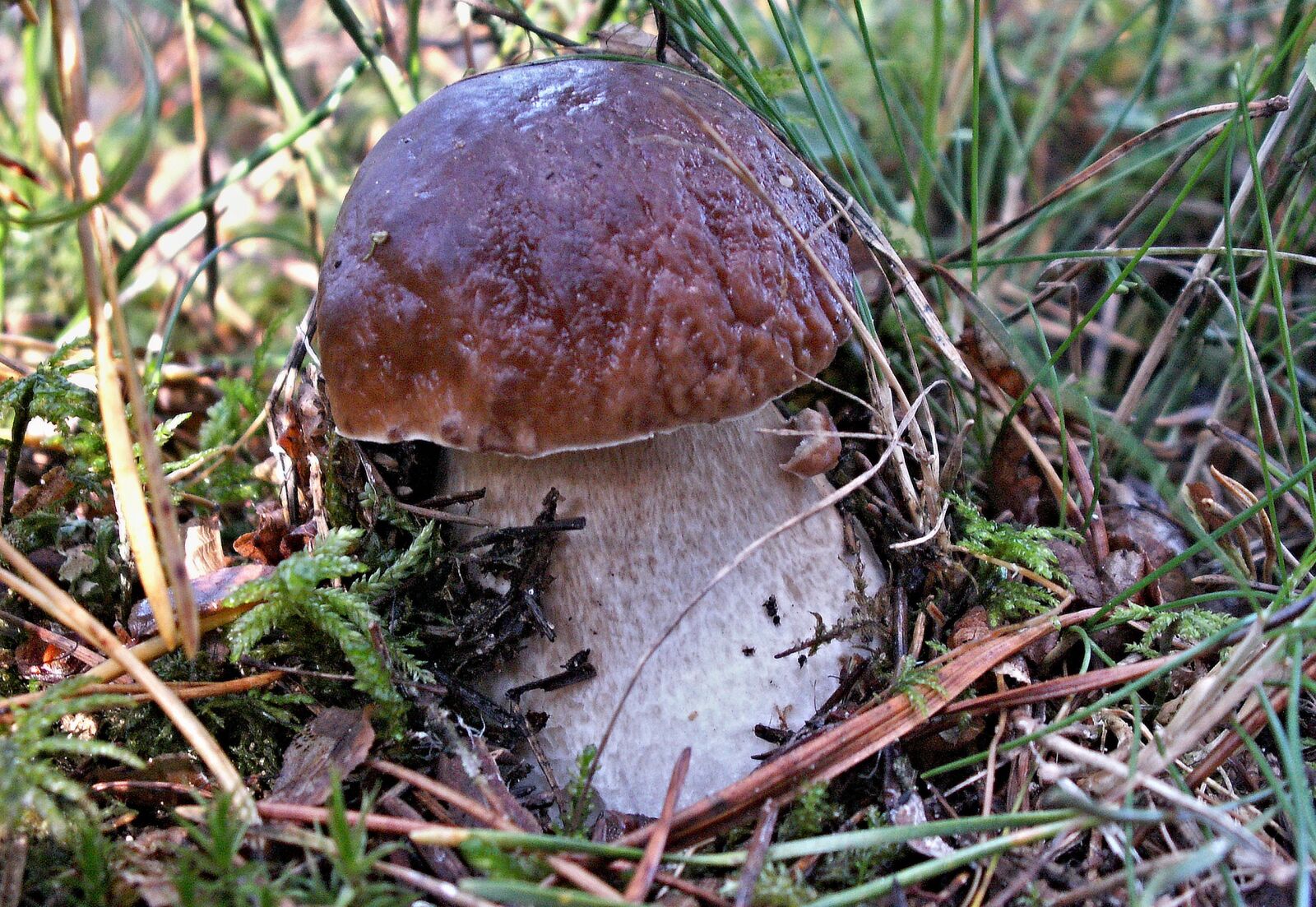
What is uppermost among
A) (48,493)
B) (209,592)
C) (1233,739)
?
(48,493)

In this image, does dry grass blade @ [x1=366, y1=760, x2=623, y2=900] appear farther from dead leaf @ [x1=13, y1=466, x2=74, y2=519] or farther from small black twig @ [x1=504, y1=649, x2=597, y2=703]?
dead leaf @ [x1=13, y1=466, x2=74, y2=519]

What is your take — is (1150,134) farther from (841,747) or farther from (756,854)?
(756,854)

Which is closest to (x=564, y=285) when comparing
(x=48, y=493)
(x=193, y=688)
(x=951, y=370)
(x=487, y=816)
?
(x=487, y=816)

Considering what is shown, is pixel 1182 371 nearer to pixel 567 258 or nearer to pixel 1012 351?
pixel 1012 351

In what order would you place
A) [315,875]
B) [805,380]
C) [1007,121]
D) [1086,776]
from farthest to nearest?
[1007,121] → [805,380] → [1086,776] → [315,875]

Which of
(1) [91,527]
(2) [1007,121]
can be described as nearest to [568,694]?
(1) [91,527]

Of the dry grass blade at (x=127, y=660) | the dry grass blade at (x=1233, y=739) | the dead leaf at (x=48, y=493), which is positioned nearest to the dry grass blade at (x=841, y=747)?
the dry grass blade at (x=1233, y=739)
